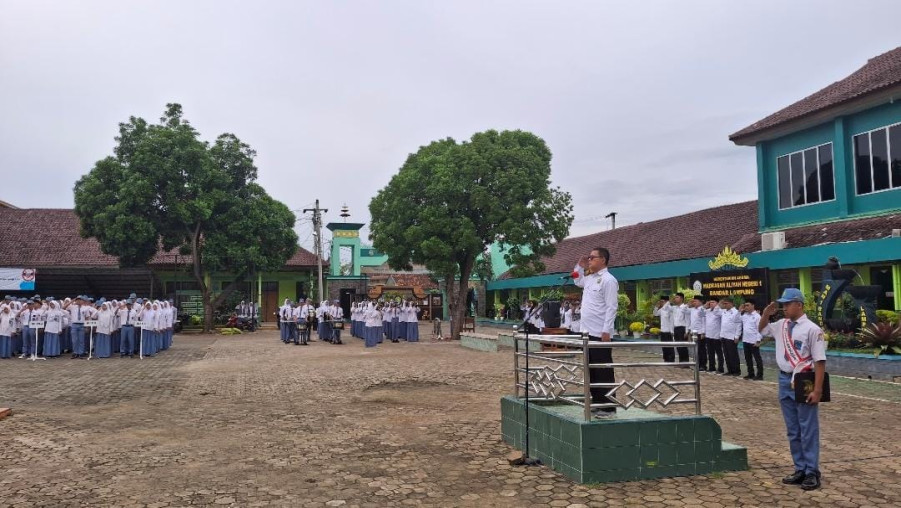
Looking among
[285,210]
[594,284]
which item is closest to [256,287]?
[285,210]

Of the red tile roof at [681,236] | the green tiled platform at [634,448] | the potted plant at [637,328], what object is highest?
the red tile roof at [681,236]

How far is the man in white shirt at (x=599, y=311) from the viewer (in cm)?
635

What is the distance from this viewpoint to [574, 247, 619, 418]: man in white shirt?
6352 mm

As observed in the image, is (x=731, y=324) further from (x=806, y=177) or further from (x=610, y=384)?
(x=610, y=384)

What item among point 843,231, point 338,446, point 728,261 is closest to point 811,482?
point 338,446

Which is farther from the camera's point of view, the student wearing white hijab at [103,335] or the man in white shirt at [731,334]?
the student wearing white hijab at [103,335]

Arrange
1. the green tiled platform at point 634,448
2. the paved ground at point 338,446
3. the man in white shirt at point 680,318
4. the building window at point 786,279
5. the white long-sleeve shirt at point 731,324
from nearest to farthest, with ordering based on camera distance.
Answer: the paved ground at point 338,446 < the green tiled platform at point 634,448 < the white long-sleeve shirt at point 731,324 < the man in white shirt at point 680,318 < the building window at point 786,279

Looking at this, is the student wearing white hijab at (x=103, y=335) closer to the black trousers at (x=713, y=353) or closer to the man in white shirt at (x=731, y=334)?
the black trousers at (x=713, y=353)

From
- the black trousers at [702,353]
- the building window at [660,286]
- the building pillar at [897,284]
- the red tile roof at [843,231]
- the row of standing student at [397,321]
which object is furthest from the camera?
the row of standing student at [397,321]

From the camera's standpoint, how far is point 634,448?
5586 millimetres

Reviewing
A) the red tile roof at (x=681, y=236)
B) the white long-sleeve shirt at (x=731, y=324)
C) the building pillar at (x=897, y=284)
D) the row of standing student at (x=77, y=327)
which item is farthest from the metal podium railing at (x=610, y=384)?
the red tile roof at (x=681, y=236)

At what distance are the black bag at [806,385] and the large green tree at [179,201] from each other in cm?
2607

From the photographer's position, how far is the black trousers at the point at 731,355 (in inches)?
525

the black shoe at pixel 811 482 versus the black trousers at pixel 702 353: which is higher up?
the black trousers at pixel 702 353
